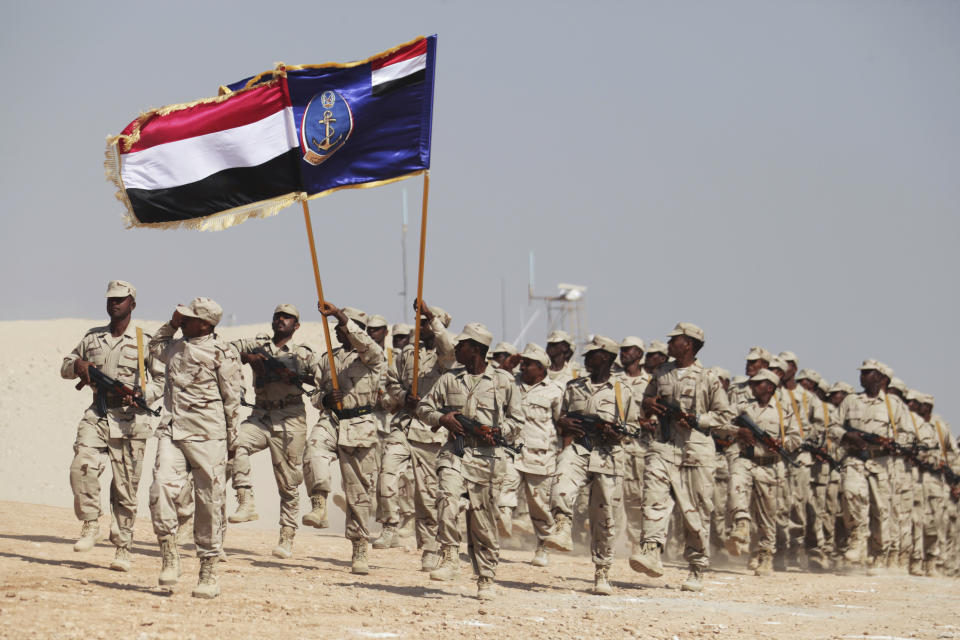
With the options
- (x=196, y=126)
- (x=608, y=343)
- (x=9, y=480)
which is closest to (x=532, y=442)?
(x=608, y=343)

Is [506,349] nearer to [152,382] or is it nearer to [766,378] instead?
[766,378]

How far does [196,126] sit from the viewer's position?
452 inches

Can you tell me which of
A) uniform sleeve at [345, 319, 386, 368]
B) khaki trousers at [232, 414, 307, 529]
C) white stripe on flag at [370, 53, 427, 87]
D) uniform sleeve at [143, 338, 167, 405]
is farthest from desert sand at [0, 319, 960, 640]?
white stripe on flag at [370, 53, 427, 87]

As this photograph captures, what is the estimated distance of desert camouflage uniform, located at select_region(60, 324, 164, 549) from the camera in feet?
36.1

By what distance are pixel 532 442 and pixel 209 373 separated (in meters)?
5.26

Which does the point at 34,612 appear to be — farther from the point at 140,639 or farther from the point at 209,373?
the point at 209,373

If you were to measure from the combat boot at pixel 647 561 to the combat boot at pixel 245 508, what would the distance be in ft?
12.7

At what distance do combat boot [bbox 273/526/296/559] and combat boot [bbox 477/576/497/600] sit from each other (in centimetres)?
313

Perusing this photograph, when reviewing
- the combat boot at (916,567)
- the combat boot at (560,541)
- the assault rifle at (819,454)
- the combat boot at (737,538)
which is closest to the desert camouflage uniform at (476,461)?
the combat boot at (560,541)

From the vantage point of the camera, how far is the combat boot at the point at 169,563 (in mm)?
9250

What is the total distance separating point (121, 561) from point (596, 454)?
4598 mm

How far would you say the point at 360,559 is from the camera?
Result: 11844 millimetres

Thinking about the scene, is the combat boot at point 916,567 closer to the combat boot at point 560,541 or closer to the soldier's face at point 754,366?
the soldier's face at point 754,366

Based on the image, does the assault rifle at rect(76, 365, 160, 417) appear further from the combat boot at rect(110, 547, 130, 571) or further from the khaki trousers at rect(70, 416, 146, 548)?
the combat boot at rect(110, 547, 130, 571)
